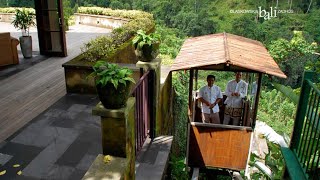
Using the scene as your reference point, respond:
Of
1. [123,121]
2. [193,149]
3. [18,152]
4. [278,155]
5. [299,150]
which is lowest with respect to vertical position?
[193,149]

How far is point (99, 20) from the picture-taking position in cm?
1953

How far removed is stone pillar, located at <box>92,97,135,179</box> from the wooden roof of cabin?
2942mm

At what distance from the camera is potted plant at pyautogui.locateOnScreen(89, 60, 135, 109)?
331 centimetres

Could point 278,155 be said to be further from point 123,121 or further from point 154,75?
point 123,121

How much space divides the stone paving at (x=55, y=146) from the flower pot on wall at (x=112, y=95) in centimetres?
140

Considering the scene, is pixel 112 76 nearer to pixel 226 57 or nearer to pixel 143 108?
pixel 143 108

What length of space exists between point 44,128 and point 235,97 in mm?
4296

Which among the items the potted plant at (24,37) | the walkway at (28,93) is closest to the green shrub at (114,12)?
the potted plant at (24,37)

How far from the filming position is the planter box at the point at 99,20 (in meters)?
17.9

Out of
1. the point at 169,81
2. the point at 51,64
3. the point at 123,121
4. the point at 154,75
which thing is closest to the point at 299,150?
the point at 123,121

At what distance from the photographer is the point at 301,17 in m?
40.3

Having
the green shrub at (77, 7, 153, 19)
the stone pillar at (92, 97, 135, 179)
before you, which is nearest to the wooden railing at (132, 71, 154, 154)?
the stone pillar at (92, 97, 135, 179)

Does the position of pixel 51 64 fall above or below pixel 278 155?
above

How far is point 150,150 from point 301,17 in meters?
41.3
